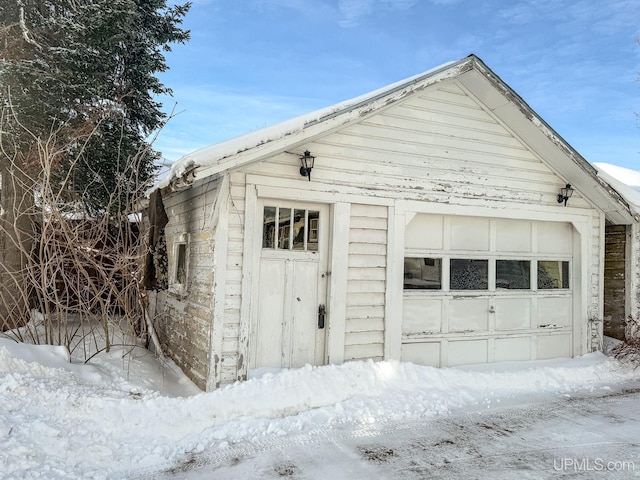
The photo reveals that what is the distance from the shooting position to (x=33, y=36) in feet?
27.3

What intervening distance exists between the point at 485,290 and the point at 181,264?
4.75 metres

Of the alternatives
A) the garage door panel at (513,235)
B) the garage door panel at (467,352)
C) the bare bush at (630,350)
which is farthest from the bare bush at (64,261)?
the bare bush at (630,350)

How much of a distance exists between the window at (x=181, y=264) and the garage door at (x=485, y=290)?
3240mm

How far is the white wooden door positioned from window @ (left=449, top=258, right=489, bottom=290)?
86.0 inches

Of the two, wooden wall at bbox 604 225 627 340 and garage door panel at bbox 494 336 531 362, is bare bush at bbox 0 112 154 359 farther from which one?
wooden wall at bbox 604 225 627 340

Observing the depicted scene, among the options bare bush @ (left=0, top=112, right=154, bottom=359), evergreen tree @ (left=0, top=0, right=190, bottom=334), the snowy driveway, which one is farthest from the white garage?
evergreen tree @ (left=0, top=0, right=190, bottom=334)

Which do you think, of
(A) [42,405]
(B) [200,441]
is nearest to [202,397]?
(B) [200,441]

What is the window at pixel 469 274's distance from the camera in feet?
22.0

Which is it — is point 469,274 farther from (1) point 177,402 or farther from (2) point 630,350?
(1) point 177,402

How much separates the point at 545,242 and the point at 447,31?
17.6ft

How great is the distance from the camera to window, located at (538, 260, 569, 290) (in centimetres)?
736

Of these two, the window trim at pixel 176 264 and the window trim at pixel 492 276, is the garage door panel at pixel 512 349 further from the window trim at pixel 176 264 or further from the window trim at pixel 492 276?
the window trim at pixel 176 264

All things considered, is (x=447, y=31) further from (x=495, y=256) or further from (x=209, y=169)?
(x=209, y=169)

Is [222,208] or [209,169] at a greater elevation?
[209,169]
